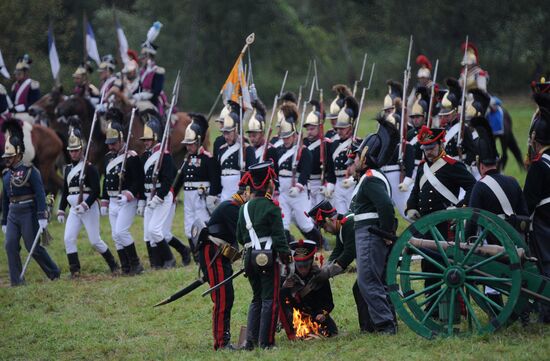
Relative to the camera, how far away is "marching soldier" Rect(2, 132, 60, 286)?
46.2 ft

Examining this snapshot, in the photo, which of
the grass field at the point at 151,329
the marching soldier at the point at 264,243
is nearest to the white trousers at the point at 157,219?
the grass field at the point at 151,329

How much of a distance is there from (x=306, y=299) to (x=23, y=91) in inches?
511

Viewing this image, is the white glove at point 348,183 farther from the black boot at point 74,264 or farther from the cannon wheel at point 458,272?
the cannon wheel at point 458,272

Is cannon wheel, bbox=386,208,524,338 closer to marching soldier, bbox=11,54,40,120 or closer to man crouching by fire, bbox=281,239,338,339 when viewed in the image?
man crouching by fire, bbox=281,239,338,339

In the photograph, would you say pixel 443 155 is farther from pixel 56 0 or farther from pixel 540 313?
pixel 56 0

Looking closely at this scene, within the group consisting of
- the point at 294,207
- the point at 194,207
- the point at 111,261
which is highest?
the point at 194,207

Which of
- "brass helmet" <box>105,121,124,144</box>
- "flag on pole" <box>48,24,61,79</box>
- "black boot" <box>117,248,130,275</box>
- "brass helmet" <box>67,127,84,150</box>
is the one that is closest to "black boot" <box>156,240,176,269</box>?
"black boot" <box>117,248,130,275</box>

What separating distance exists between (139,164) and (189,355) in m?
5.41

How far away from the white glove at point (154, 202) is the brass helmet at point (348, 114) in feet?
9.39

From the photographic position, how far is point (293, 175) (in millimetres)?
15070

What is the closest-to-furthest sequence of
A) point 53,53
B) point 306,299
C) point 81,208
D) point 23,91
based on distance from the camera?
point 306,299
point 81,208
point 23,91
point 53,53

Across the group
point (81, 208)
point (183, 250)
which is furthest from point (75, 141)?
point (183, 250)

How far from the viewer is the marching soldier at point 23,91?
2145 centimetres

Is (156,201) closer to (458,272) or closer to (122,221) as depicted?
(122,221)
